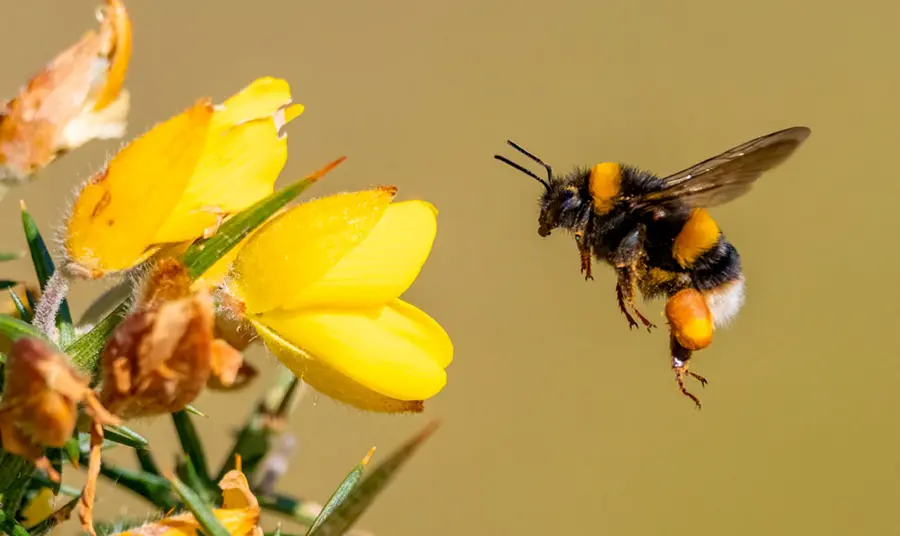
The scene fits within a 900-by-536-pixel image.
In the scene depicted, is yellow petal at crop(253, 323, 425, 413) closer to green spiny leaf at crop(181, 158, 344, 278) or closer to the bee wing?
green spiny leaf at crop(181, 158, 344, 278)

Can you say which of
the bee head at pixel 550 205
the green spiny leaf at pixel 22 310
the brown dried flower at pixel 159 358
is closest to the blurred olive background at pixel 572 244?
the bee head at pixel 550 205

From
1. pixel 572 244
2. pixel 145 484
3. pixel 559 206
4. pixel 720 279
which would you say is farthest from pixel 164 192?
pixel 572 244

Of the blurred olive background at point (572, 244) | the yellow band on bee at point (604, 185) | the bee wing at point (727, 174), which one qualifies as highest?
the bee wing at point (727, 174)

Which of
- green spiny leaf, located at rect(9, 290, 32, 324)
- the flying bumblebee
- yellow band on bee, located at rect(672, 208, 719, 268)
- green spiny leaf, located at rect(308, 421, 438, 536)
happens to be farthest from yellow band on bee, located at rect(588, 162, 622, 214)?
green spiny leaf, located at rect(9, 290, 32, 324)

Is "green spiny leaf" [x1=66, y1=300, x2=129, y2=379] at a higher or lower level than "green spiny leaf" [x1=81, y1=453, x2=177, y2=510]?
higher

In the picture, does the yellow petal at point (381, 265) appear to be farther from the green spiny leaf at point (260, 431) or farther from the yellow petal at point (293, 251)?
the green spiny leaf at point (260, 431)

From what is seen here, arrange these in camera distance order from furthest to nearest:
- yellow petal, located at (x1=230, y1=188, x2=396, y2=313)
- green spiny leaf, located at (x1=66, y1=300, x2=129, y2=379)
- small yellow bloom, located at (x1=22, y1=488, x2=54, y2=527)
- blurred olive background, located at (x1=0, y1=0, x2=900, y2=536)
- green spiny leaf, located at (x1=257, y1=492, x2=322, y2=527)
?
blurred olive background, located at (x1=0, y1=0, x2=900, y2=536), green spiny leaf, located at (x1=257, y1=492, x2=322, y2=527), small yellow bloom, located at (x1=22, y1=488, x2=54, y2=527), yellow petal, located at (x1=230, y1=188, x2=396, y2=313), green spiny leaf, located at (x1=66, y1=300, x2=129, y2=379)
